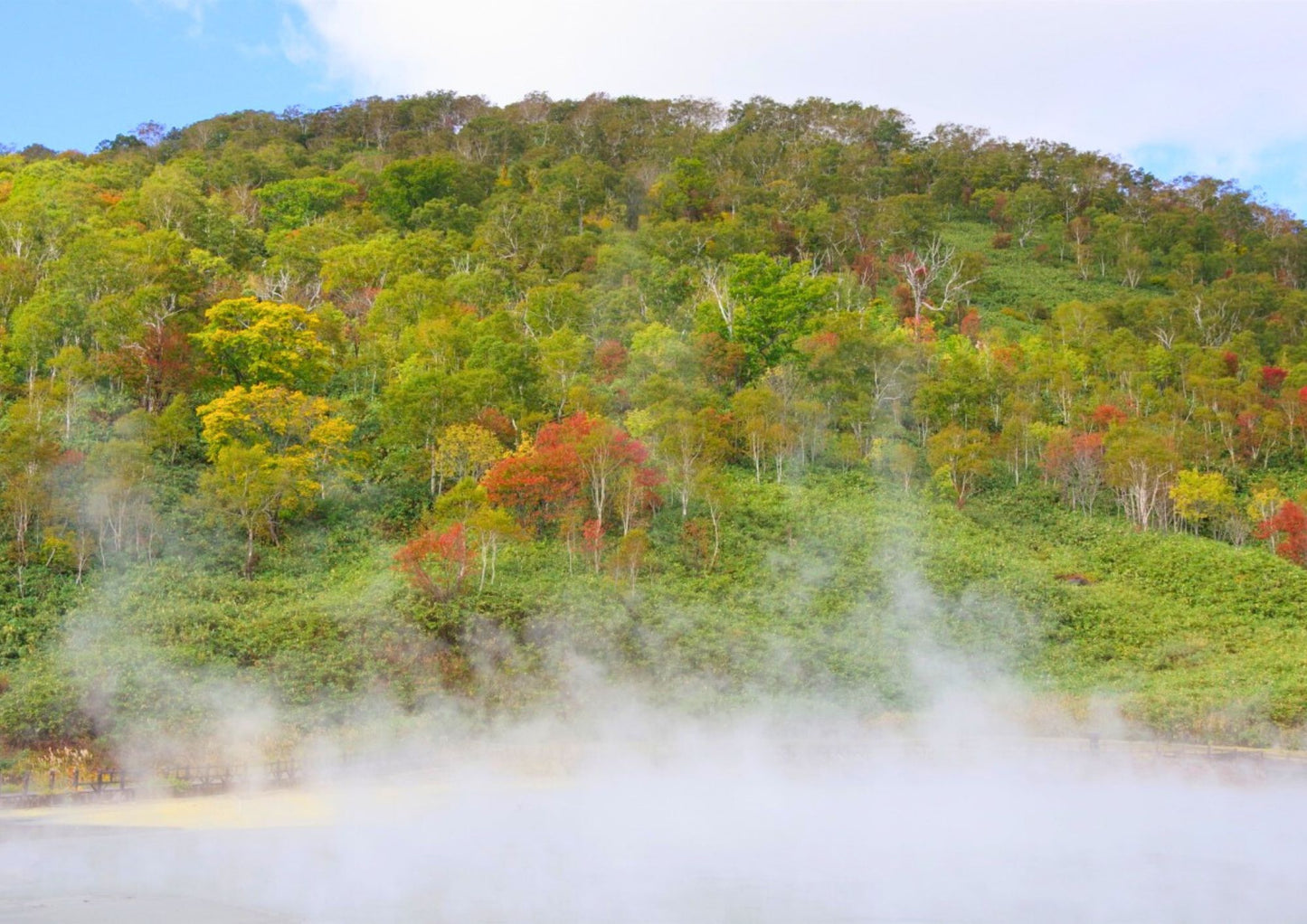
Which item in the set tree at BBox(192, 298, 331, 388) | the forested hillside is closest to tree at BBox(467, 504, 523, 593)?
the forested hillside

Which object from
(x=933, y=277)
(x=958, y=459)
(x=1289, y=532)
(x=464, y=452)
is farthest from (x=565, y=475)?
(x=933, y=277)

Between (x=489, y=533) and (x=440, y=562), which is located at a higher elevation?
(x=489, y=533)

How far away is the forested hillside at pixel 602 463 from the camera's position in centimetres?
2909

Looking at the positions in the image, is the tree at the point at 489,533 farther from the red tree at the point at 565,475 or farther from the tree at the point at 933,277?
the tree at the point at 933,277

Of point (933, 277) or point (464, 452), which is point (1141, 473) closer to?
point (464, 452)

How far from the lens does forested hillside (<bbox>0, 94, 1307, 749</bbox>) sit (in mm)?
29094

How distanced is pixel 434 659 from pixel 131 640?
680 centimetres

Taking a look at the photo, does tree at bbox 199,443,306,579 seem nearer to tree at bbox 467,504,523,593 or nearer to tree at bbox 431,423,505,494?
tree at bbox 431,423,505,494

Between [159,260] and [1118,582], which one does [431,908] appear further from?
[159,260]

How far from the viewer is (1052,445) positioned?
4169cm

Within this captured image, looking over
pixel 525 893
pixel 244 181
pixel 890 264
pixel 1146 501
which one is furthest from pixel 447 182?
pixel 525 893

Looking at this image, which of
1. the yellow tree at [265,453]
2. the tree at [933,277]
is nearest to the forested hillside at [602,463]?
the yellow tree at [265,453]

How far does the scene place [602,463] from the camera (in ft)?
113

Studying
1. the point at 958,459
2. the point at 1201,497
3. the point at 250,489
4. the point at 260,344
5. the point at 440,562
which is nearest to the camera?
the point at 440,562
